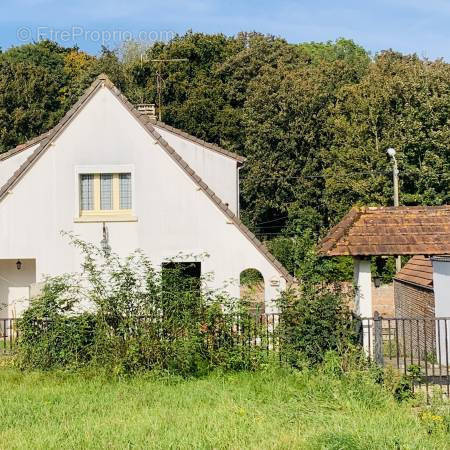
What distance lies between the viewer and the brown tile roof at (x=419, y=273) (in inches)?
705

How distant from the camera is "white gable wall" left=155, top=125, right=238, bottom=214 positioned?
2464 centimetres

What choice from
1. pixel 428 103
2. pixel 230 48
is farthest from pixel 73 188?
pixel 230 48

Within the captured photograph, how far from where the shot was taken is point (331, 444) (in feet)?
26.1

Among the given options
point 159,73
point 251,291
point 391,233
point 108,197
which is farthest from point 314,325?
point 159,73

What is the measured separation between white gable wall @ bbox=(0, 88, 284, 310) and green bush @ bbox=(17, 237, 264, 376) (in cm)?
624

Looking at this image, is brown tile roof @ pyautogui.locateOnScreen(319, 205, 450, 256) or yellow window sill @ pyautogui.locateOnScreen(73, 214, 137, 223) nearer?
brown tile roof @ pyautogui.locateOnScreen(319, 205, 450, 256)

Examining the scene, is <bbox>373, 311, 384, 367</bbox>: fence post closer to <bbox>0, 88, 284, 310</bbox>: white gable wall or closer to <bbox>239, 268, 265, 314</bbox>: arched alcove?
<bbox>239, 268, 265, 314</bbox>: arched alcove

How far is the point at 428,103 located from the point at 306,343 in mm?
31634

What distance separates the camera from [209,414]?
995 cm

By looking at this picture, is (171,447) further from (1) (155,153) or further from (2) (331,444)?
(1) (155,153)

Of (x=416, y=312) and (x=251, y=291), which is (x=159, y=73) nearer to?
(x=251, y=291)

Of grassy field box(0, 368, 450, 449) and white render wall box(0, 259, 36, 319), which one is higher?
white render wall box(0, 259, 36, 319)

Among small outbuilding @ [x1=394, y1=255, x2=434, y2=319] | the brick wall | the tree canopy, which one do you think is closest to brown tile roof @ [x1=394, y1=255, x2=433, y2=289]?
small outbuilding @ [x1=394, y1=255, x2=434, y2=319]

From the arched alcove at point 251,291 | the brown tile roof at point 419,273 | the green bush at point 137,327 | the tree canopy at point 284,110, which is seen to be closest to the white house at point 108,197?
the arched alcove at point 251,291
